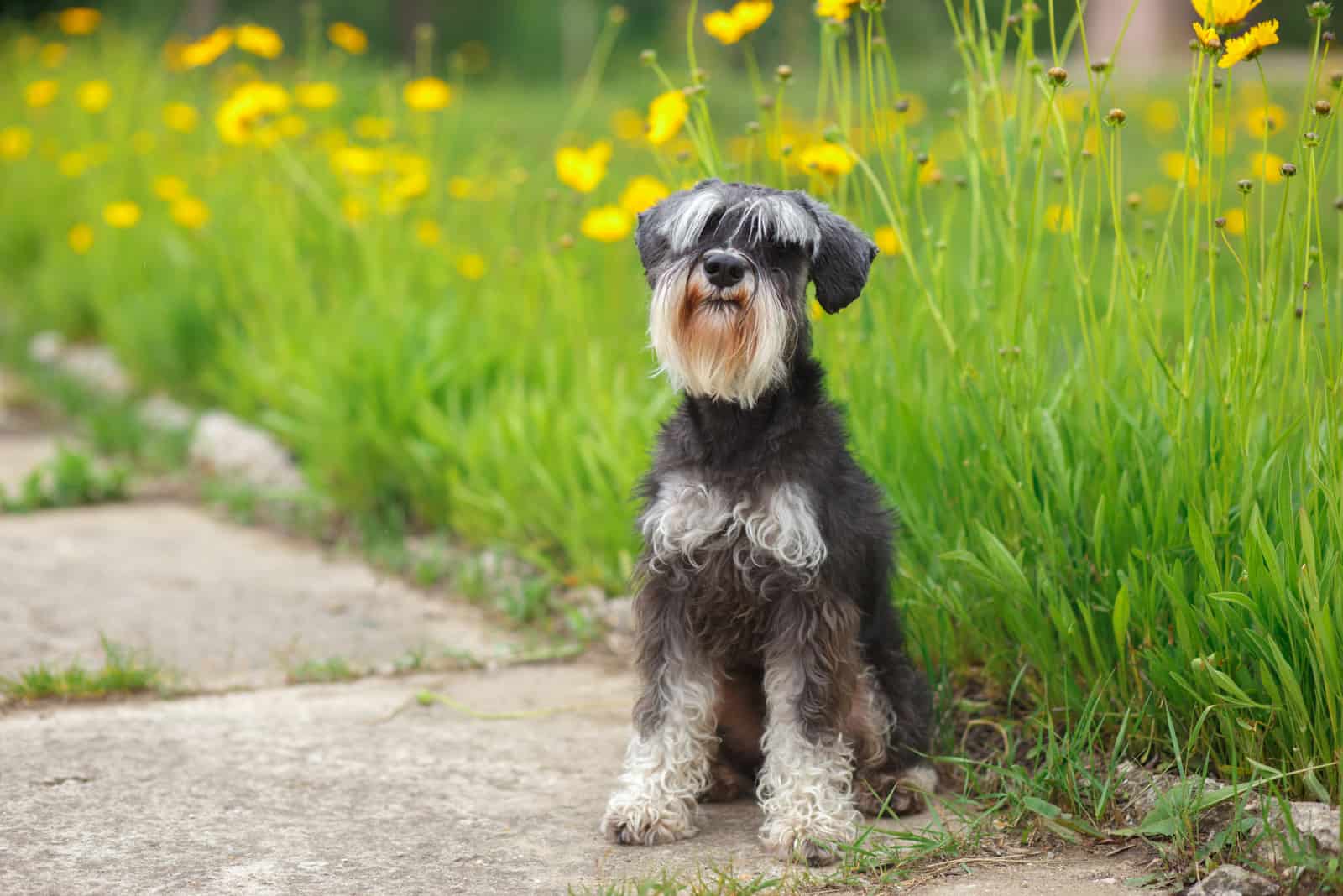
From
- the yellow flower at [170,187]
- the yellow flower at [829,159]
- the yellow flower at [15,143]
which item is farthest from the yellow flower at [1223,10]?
the yellow flower at [15,143]

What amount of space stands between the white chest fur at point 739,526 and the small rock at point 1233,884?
942 millimetres

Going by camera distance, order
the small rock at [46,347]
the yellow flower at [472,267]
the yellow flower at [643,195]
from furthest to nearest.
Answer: the small rock at [46,347] < the yellow flower at [472,267] < the yellow flower at [643,195]

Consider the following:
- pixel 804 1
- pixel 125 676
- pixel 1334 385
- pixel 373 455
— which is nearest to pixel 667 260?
pixel 1334 385

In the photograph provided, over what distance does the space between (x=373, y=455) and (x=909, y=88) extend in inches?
323

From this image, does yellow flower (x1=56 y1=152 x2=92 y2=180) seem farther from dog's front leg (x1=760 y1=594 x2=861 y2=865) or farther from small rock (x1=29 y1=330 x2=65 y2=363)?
dog's front leg (x1=760 y1=594 x2=861 y2=865)

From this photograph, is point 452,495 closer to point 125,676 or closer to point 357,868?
point 125,676

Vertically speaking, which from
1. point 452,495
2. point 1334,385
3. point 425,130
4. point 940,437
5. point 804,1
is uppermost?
point 804,1

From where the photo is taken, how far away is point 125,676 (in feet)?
12.2

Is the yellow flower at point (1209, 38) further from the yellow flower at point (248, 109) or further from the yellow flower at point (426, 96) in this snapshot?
the yellow flower at point (248, 109)

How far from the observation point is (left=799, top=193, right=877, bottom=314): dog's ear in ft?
9.48

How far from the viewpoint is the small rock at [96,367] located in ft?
22.9

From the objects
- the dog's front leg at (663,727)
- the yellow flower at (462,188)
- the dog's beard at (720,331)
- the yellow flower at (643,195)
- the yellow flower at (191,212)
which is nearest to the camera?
the dog's beard at (720,331)

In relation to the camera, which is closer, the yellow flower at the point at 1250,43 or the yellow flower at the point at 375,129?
the yellow flower at the point at 1250,43

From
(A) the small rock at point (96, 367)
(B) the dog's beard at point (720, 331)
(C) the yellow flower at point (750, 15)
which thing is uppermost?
(C) the yellow flower at point (750, 15)
